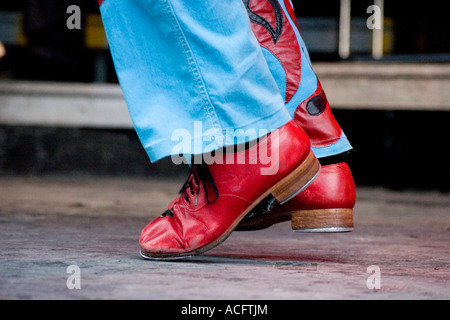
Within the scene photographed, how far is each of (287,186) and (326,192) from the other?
126 mm

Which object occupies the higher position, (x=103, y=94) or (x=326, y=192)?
(x=326, y=192)

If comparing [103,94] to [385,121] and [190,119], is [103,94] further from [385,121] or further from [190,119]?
[190,119]

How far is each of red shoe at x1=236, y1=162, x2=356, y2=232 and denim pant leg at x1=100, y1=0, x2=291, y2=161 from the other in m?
0.17

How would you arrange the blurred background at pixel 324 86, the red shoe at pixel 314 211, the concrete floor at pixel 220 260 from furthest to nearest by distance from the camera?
the blurred background at pixel 324 86, the red shoe at pixel 314 211, the concrete floor at pixel 220 260

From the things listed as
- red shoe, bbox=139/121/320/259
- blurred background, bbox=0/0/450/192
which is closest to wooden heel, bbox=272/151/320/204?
red shoe, bbox=139/121/320/259

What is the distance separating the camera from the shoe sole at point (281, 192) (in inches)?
52.2

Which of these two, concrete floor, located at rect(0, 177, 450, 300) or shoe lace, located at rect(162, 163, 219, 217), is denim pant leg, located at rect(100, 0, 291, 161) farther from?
concrete floor, located at rect(0, 177, 450, 300)

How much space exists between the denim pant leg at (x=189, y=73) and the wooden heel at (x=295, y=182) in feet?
0.32

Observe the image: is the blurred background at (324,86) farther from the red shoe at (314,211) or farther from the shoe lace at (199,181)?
the shoe lace at (199,181)

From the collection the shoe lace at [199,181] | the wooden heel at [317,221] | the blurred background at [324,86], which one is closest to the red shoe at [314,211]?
the wooden heel at [317,221]

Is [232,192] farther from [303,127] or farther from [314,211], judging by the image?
[303,127]

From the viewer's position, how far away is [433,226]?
7.48 feet

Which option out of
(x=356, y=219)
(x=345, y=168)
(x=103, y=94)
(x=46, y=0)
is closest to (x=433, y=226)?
(x=356, y=219)

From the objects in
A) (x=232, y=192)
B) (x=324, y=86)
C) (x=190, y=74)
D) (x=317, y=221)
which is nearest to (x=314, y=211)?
(x=317, y=221)
